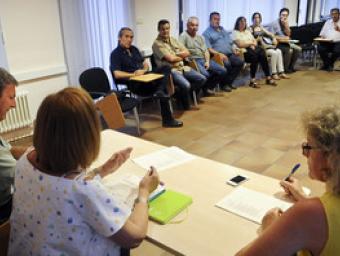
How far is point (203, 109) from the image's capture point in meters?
5.16

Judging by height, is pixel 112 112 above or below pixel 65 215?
below

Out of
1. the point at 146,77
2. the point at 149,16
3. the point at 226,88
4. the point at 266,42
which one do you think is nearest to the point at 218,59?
the point at 226,88

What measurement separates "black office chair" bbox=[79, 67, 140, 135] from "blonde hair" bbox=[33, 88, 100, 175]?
282 cm

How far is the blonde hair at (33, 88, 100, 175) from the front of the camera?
111cm

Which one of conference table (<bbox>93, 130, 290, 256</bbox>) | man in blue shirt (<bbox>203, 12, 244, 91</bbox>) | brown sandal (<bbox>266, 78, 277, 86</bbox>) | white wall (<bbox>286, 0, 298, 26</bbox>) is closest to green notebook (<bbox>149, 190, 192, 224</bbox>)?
conference table (<bbox>93, 130, 290, 256</bbox>)

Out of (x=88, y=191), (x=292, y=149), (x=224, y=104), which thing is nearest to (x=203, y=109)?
(x=224, y=104)

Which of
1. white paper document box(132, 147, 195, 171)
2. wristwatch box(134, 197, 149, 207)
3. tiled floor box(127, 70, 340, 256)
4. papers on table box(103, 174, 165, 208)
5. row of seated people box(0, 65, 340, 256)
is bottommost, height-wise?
tiled floor box(127, 70, 340, 256)

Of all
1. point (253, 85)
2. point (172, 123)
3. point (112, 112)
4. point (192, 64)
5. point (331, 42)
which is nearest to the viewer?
point (112, 112)

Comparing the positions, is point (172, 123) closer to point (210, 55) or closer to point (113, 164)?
point (210, 55)

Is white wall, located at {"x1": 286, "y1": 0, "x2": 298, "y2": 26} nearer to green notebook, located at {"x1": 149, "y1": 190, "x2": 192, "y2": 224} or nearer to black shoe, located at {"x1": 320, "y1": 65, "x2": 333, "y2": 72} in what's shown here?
black shoe, located at {"x1": 320, "y1": 65, "x2": 333, "y2": 72}

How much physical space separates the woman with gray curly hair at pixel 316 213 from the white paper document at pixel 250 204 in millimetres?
364

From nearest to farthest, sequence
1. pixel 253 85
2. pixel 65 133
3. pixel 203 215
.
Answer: pixel 65 133 < pixel 203 215 < pixel 253 85

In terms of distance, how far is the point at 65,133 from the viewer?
1.11 meters

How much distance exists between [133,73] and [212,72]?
162 centimetres
